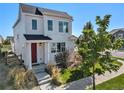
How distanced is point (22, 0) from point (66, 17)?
8104 millimetres

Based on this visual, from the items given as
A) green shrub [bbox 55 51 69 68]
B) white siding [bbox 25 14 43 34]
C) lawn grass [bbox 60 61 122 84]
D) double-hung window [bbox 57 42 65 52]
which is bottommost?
lawn grass [bbox 60 61 122 84]

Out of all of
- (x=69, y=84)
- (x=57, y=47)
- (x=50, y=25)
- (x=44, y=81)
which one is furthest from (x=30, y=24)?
(x=69, y=84)

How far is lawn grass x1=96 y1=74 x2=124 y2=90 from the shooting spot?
31.8ft

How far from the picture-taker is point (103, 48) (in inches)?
360

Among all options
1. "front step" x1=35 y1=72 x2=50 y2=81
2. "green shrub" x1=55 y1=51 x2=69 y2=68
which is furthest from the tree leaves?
"green shrub" x1=55 y1=51 x2=69 y2=68

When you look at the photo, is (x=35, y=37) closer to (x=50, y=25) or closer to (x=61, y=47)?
(x=50, y=25)

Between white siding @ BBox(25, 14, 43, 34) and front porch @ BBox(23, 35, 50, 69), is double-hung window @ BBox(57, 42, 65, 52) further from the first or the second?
white siding @ BBox(25, 14, 43, 34)

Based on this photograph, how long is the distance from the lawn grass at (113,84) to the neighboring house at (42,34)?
5.70 metres

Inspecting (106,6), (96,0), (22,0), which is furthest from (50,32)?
(96,0)

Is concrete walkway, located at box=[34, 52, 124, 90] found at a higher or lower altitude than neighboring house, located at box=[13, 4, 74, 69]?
lower

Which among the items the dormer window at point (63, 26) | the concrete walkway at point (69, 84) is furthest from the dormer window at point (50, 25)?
the concrete walkway at point (69, 84)

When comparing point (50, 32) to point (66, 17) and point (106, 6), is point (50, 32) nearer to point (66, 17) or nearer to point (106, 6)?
point (66, 17)

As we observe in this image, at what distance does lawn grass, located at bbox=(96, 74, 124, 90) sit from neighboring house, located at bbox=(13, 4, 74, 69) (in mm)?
5698

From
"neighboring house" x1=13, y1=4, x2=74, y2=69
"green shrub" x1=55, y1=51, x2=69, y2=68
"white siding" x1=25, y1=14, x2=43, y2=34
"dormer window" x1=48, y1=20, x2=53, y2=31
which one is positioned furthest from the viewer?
"dormer window" x1=48, y1=20, x2=53, y2=31
